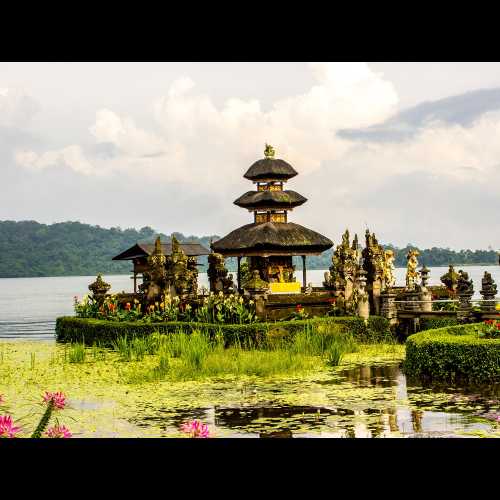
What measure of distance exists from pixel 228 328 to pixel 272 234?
12918 mm

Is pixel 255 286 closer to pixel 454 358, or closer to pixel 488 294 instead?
pixel 488 294

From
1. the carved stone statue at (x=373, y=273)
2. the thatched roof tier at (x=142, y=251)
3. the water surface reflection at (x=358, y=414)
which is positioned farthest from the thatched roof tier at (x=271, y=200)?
the water surface reflection at (x=358, y=414)

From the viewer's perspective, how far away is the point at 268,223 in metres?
37.5

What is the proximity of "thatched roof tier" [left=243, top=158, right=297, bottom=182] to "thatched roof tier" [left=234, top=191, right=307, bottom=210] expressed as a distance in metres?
0.71

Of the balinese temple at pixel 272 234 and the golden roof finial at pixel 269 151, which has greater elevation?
the golden roof finial at pixel 269 151

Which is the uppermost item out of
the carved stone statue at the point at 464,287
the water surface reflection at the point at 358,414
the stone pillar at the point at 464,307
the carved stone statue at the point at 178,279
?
the carved stone statue at the point at 178,279

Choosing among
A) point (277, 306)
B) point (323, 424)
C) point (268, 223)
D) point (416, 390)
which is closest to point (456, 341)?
point (416, 390)

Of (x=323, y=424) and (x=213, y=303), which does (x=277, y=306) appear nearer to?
(x=213, y=303)

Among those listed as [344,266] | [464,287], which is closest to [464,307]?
[464,287]

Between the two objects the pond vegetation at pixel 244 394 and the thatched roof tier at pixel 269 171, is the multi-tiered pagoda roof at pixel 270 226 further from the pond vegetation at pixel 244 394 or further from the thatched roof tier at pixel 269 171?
the pond vegetation at pixel 244 394

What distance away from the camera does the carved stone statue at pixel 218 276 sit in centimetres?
3011

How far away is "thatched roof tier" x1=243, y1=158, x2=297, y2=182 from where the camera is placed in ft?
126

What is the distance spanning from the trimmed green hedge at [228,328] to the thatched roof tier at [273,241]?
32.7 ft
